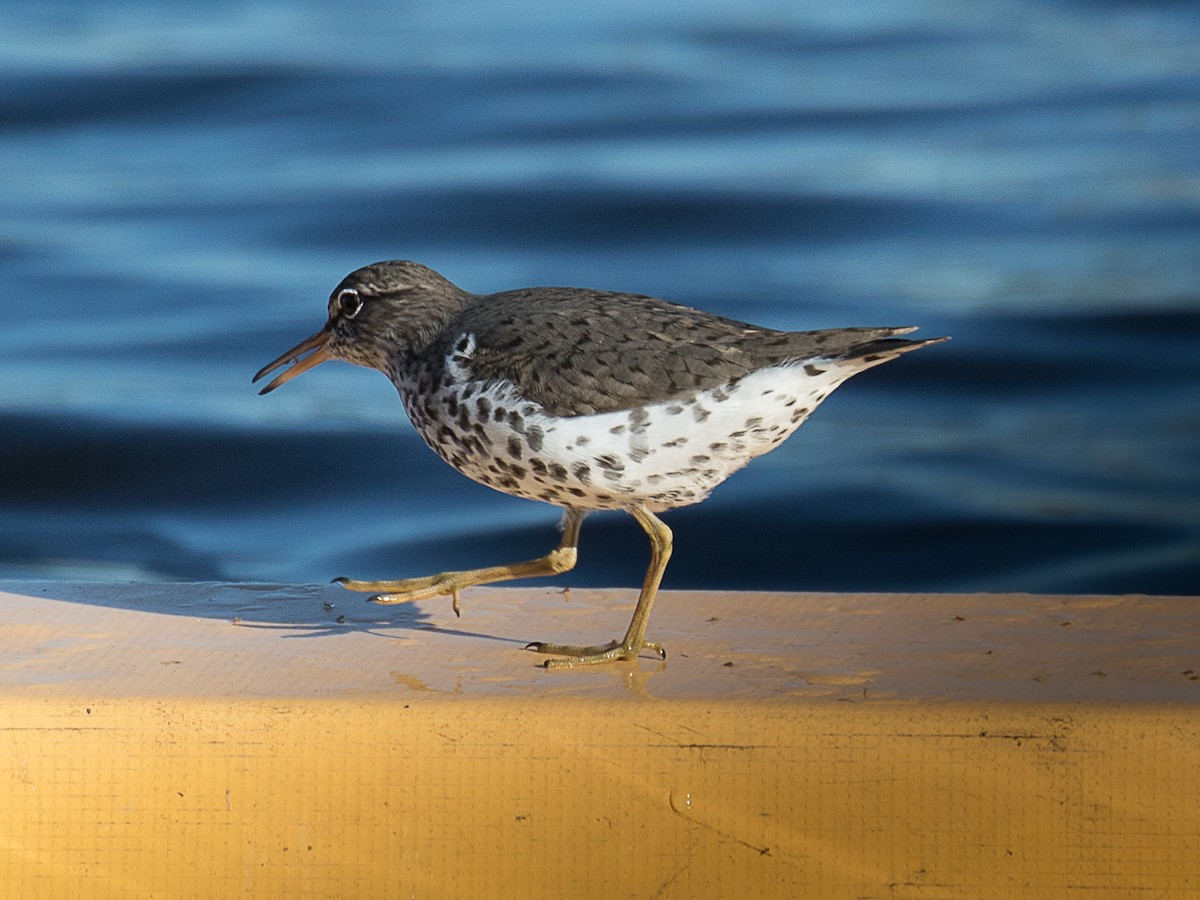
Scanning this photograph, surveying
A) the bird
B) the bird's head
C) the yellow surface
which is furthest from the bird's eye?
the yellow surface

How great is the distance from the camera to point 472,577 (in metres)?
3.64

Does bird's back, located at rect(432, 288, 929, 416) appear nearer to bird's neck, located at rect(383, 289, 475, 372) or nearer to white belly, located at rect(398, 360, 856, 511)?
white belly, located at rect(398, 360, 856, 511)

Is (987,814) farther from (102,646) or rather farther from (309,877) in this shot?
(102,646)

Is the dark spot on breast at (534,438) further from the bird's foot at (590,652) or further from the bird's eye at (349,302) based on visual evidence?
the bird's eye at (349,302)

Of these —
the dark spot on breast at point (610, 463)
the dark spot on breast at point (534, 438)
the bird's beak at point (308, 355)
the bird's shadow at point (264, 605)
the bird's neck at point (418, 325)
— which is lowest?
the bird's shadow at point (264, 605)

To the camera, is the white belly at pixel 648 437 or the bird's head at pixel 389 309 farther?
the bird's head at pixel 389 309

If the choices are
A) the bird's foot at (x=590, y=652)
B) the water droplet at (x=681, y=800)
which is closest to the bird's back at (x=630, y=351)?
the bird's foot at (x=590, y=652)

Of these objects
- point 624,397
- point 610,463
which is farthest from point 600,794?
point 624,397

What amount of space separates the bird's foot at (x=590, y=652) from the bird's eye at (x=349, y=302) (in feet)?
3.11

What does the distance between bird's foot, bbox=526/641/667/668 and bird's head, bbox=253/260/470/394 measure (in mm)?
770

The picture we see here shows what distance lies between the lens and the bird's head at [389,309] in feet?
11.9

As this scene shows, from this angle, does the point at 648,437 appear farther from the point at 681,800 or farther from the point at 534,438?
Answer: the point at 681,800

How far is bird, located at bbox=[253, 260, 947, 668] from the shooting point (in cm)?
318

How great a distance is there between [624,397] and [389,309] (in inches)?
29.2
